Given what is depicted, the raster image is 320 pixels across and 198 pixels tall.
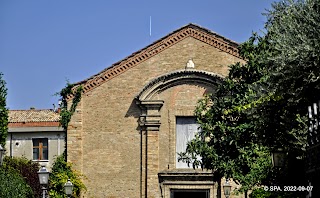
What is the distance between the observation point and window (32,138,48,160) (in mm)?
48281

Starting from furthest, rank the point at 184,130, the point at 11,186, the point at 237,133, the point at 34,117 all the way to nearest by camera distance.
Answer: the point at 34,117, the point at 184,130, the point at 11,186, the point at 237,133

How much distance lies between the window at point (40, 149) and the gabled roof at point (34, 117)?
1.22 meters

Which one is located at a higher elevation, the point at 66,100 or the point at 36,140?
the point at 66,100

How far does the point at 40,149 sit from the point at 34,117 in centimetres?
247

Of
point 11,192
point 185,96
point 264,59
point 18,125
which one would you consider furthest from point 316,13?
point 18,125

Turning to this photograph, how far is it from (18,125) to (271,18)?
3360 cm

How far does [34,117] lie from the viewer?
49.6m

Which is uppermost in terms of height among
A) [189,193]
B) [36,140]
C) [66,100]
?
[66,100]

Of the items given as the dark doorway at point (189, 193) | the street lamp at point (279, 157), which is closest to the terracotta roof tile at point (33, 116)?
the dark doorway at point (189, 193)

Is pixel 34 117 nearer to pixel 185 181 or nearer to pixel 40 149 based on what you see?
pixel 40 149

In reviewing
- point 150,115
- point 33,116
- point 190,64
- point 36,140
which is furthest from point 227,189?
point 33,116

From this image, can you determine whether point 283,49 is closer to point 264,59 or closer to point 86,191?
point 264,59

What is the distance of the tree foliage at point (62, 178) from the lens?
34.0 metres

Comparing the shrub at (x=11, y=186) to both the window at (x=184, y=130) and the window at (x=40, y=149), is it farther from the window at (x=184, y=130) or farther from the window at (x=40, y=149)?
the window at (x=40, y=149)
